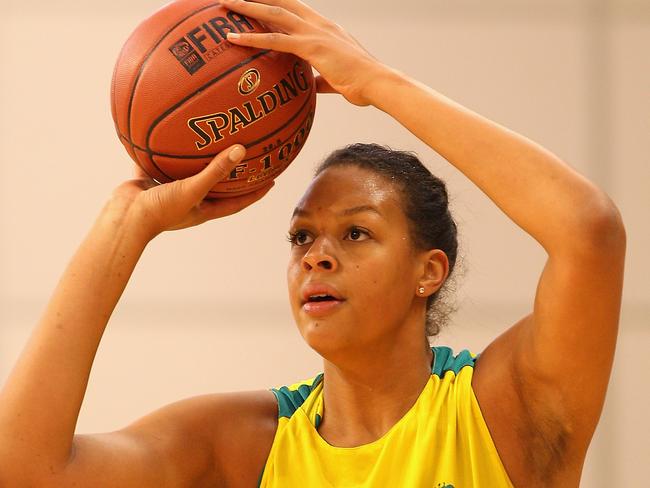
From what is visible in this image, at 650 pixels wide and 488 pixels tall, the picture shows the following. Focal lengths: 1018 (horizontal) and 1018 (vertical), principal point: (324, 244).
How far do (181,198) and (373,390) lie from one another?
1.95 ft

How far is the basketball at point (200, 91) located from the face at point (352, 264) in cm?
21

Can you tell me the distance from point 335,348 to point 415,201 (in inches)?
15.7

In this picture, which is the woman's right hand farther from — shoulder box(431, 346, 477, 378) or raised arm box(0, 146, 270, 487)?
shoulder box(431, 346, 477, 378)

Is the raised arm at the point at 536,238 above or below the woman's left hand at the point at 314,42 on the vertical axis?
below

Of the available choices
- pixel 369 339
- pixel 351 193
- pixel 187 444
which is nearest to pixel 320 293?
pixel 369 339

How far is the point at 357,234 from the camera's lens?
7.18ft

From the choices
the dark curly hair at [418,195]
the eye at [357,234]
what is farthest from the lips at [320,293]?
the dark curly hair at [418,195]

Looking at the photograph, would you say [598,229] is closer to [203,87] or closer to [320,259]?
[320,259]

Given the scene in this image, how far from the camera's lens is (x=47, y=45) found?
150 inches

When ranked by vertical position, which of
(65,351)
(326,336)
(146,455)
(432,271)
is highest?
(432,271)

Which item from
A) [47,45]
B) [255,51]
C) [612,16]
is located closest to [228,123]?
[255,51]

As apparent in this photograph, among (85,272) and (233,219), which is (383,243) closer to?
(85,272)

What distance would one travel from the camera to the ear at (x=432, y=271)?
2.26 meters

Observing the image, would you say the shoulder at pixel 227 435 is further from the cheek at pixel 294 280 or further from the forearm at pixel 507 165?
the forearm at pixel 507 165
